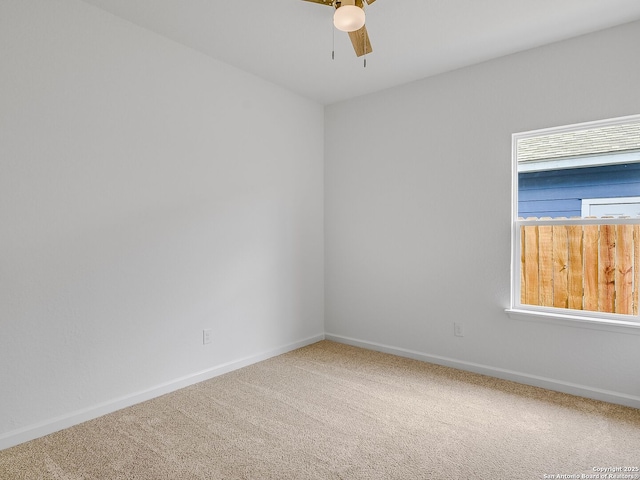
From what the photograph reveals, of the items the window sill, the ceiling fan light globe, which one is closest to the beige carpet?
the window sill

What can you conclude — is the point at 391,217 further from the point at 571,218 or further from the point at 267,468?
the point at 267,468

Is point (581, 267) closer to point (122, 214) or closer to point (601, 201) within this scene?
point (601, 201)

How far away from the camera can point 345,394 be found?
2.79 metres

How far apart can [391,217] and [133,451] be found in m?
2.72

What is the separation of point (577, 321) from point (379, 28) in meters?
2.47

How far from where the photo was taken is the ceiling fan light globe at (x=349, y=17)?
1.62 m

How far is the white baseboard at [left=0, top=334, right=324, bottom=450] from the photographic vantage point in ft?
6.97

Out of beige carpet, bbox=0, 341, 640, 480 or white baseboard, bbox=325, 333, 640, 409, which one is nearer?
beige carpet, bbox=0, 341, 640, 480

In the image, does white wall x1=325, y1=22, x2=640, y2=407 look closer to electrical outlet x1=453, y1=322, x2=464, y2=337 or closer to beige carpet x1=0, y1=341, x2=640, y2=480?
electrical outlet x1=453, y1=322, x2=464, y2=337

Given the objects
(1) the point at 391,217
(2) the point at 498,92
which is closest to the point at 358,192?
(1) the point at 391,217

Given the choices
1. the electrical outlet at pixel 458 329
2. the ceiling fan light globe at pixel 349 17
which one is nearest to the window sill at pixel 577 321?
the electrical outlet at pixel 458 329

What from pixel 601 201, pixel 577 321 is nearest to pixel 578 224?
pixel 601 201

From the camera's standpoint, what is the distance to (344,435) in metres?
2.22

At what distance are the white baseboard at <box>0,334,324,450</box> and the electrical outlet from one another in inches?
65.3
